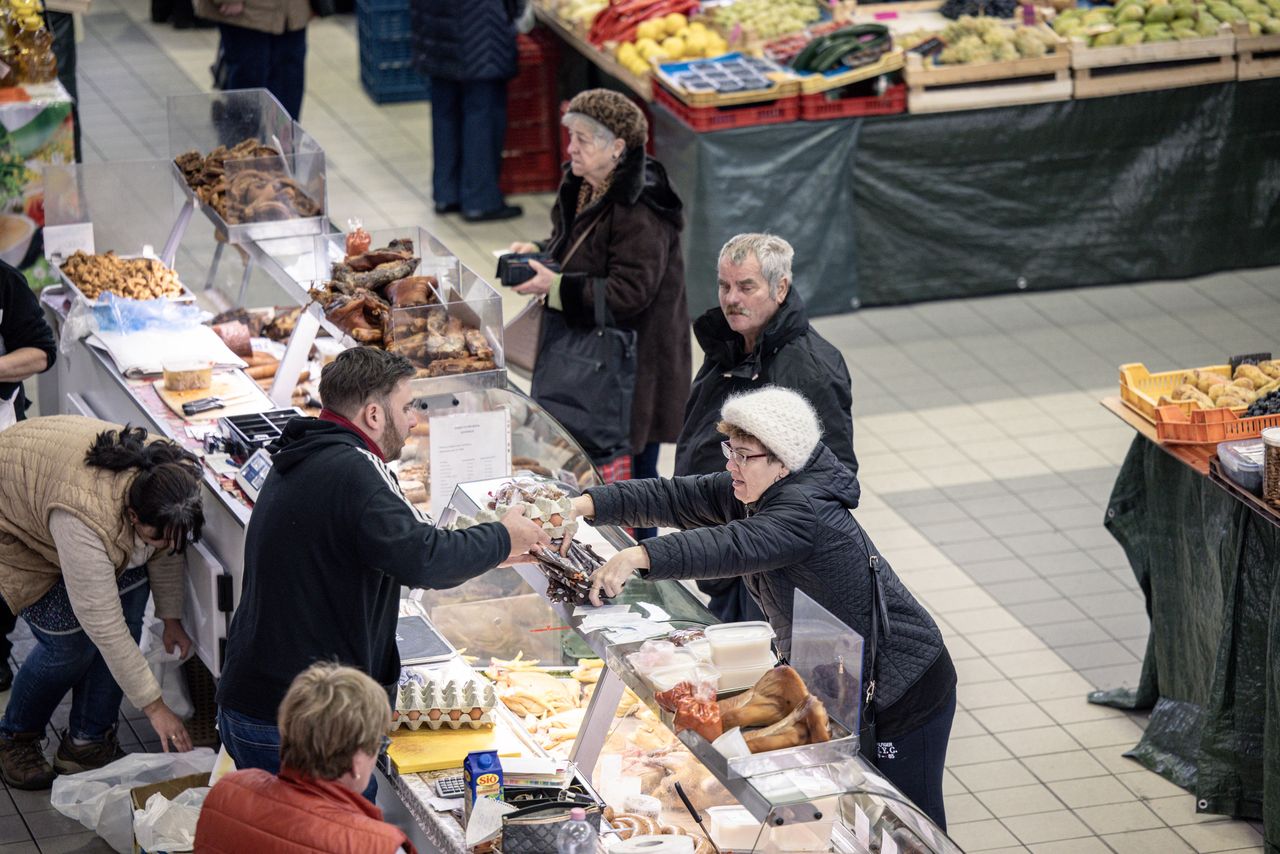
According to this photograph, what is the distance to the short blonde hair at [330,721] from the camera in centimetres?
354

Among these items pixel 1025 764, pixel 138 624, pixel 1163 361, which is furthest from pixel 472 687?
pixel 1163 361

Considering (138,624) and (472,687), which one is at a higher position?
(472,687)

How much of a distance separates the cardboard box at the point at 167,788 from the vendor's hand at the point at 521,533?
1.62 metres

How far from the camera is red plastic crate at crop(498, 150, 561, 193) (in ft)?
39.1

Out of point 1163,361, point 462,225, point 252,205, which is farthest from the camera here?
point 462,225

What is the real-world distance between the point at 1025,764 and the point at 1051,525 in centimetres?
193

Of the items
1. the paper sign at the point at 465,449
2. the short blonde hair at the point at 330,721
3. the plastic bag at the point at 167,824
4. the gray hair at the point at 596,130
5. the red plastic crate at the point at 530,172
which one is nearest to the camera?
the short blonde hair at the point at 330,721

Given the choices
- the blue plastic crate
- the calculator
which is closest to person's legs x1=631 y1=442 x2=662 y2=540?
the calculator

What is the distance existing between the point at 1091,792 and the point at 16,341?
420 cm

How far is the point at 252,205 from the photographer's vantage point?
23.3ft

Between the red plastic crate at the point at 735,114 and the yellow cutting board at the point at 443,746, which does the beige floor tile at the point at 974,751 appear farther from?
the red plastic crate at the point at 735,114

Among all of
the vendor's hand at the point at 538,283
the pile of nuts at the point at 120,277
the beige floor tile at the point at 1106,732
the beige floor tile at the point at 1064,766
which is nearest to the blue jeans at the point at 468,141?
the pile of nuts at the point at 120,277

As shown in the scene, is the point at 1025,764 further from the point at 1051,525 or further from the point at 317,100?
the point at 317,100

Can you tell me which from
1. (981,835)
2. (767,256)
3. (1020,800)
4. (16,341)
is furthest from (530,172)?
(981,835)
